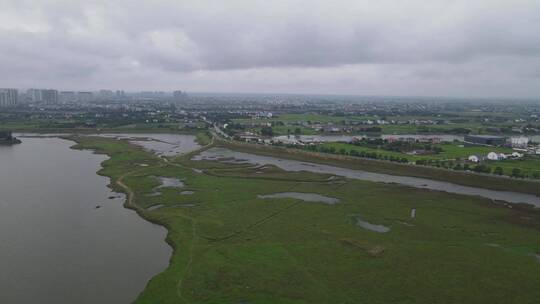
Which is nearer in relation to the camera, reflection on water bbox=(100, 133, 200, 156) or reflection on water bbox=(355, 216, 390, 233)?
reflection on water bbox=(355, 216, 390, 233)

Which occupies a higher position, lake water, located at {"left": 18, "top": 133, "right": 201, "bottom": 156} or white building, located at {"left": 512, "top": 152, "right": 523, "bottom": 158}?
white building, located at {"left": 512, "top": 152, "right": 523, "bottom": 158}

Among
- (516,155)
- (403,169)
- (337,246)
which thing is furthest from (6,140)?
(516,155)

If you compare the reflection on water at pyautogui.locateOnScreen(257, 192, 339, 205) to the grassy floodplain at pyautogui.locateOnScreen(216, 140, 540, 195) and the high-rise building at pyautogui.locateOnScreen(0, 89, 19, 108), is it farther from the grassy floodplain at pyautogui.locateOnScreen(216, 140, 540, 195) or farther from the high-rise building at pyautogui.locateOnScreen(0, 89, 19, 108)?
the high-rise building at pyautogui.locateOnScreen(0, 89, 19, 108)

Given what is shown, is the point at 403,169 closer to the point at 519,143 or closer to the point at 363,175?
the point at 363,175

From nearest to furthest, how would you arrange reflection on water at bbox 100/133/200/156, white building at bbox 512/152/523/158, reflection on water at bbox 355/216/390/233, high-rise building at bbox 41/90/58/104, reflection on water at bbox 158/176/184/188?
reflection on water at bbox 355/216/390/233
reflection on water at bbox 158/176/184/188
white building at bbox 512/152/523/158
reflection on water at bbox 100/133/200/156
high-rise building at bbox 41/90/58/104

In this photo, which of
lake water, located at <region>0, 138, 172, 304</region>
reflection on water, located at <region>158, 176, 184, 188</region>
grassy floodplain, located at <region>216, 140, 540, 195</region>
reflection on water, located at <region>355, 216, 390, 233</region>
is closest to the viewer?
lake water, located at <region>0, 138, 172, 304</region>

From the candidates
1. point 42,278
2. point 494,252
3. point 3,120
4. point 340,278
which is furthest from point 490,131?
point 3,120

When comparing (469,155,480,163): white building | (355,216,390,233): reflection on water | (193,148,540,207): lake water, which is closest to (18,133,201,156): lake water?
(193,148,540,207): lake water

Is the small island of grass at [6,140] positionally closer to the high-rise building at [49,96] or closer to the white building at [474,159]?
the white building at [474,159]
